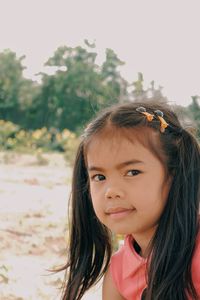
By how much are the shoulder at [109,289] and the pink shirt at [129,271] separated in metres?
0.03

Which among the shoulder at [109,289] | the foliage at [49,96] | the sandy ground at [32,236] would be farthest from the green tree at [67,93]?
the shoulder at [109,289]

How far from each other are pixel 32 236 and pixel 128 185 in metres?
2.96

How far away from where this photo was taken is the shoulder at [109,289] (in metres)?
2.17

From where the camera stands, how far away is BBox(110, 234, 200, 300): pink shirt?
2.02 metres

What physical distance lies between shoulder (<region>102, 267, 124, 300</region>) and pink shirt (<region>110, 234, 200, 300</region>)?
3 cm

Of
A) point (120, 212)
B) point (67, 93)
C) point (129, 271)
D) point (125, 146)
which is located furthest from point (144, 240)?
point (67, 93)

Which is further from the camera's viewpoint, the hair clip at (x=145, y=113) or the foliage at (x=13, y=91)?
the foliage at (x=13, y=91)

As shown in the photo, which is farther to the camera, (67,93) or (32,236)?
(67,93)

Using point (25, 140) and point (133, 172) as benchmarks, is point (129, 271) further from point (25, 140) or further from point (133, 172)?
point (25, 140)

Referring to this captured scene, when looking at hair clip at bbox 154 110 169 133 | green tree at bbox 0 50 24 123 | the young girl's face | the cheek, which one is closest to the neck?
the young girl's face

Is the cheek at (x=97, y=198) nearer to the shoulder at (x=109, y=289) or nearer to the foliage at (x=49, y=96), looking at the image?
the shoulder at (x=109, y=289)

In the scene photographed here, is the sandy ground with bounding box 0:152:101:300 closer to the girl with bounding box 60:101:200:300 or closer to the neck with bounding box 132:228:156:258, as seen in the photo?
the neck with bounding box 132:228:156:258

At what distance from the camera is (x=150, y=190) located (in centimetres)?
181

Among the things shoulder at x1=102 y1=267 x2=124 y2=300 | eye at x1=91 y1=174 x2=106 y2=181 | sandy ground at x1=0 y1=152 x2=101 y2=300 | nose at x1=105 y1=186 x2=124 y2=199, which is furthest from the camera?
sandy ground at x1=0 y1=152 x2=101 y2=300
